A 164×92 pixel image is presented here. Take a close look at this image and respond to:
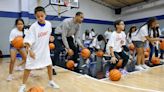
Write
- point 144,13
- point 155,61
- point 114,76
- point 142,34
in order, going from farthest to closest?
point 144,13 < point 155,61 < point 142,34 < point 114,76

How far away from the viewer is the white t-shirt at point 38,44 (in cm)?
311

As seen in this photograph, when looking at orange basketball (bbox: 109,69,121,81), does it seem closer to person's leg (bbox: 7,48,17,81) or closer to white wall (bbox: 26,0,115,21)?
person's leg (bbox: 7,48,17,81)

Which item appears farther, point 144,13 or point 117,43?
point 144,13

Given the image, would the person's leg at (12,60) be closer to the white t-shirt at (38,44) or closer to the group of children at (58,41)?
the group of children at (58,41)

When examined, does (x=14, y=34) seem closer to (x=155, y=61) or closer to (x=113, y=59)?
(x=113, y=59)

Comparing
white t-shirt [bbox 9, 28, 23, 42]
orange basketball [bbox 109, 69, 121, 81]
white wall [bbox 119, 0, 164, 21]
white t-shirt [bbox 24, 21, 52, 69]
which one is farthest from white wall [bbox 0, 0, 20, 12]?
orange basketball [bbox 109, 69, 121, 81]

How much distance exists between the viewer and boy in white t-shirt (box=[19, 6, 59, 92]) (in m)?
3.09

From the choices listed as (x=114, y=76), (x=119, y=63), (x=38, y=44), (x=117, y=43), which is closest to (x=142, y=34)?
(x=117, y=43)

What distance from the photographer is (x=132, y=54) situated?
283 inches

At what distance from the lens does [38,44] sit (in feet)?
10.4

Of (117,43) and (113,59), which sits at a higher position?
(117,43)

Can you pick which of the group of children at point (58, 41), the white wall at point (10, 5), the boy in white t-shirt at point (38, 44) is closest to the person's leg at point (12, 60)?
the group of children at point (58, 41)

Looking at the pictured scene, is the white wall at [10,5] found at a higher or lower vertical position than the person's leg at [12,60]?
higher

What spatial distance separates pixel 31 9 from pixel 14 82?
24.0 feet
